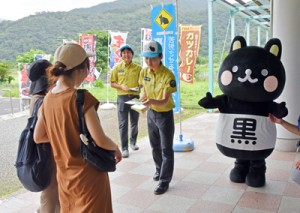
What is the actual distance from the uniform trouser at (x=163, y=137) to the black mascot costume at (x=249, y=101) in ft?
1.36

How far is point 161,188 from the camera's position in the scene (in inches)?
126

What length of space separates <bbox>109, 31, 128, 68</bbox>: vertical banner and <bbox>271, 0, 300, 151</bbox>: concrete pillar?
529 centimetres

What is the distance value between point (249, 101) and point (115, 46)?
21.5ft

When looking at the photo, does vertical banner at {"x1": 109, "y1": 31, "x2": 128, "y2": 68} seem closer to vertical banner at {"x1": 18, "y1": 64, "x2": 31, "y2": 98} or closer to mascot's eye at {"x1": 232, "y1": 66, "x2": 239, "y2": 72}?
vertical banner at {"x1": 18, "y1": 64, "x2": 31, "y2": 98}

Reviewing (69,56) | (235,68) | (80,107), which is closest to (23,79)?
(235,68)

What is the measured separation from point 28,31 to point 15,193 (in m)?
10.8

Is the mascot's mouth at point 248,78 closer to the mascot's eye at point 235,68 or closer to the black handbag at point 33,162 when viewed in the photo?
the mascot's eye at point 235,68

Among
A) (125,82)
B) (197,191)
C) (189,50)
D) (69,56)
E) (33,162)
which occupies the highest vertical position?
(189,50)

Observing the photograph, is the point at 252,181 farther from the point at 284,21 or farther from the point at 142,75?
the point at 284,21

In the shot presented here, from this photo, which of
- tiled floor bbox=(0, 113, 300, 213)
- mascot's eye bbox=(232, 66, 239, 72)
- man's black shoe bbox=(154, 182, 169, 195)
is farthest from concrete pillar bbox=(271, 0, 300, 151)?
man's black shoe bbox=(154, 182, 169, 195)

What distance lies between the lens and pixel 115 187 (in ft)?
11.1

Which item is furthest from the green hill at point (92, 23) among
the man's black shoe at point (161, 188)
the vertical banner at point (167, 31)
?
the man's black shoe at point (161, 188)

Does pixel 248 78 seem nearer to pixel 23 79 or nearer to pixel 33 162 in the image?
pixel 33 162

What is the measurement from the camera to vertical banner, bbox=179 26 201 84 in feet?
25.0
